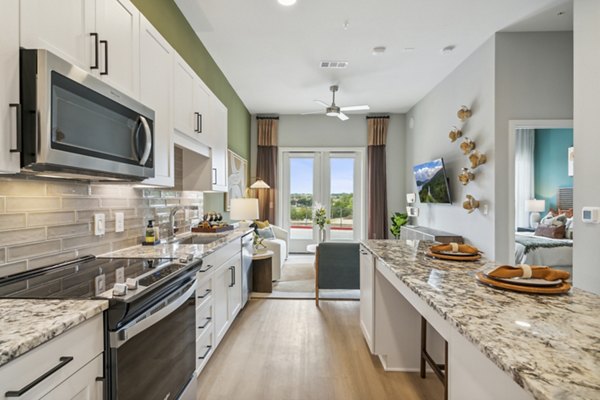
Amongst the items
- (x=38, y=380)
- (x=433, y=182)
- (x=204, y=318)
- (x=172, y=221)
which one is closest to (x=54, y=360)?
(x=38, y=380)

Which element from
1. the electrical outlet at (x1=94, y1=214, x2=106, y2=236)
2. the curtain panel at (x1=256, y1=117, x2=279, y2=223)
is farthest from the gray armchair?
the curtain panel at (x1=256, y1=117, x2=279, y2=223)

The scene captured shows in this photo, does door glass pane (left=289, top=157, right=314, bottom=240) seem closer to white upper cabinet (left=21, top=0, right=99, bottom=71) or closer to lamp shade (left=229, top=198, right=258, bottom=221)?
lamp shade (left=229, top=198, right=258, bottom=221)

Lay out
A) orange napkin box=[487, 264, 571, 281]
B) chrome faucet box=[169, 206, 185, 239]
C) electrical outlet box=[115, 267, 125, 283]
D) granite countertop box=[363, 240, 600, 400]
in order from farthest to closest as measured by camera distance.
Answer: chrome faucet box=[169, 206, 185, 239] < electrical outlet box=[115, 267, 125, 283] < orange napkin box=[487, 264, 571, 281] < granite countertop box=[363, 240, 600, 400]

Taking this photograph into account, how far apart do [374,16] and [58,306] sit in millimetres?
3376

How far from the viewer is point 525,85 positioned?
3496mm

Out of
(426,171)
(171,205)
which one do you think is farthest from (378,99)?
(171,205)

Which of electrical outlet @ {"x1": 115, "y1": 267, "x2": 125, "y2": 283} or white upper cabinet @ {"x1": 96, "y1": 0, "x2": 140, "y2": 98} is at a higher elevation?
white upper cabinet @ {"x1": 96, "y1": 0, "x2": 140, "y2": 98}

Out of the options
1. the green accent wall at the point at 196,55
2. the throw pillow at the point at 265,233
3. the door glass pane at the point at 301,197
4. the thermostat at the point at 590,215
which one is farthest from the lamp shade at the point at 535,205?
the green accent wall at the point at 196,55

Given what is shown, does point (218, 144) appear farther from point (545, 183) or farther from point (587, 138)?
point (545, 183)

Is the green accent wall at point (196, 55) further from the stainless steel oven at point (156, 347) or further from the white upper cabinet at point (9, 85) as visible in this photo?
the stainless steel oven at point (156, 347)

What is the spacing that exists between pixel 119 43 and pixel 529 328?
2096 millimetres

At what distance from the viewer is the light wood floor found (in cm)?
209

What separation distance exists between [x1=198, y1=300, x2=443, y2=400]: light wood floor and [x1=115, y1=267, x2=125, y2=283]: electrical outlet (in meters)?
1.08

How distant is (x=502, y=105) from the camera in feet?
11.5
